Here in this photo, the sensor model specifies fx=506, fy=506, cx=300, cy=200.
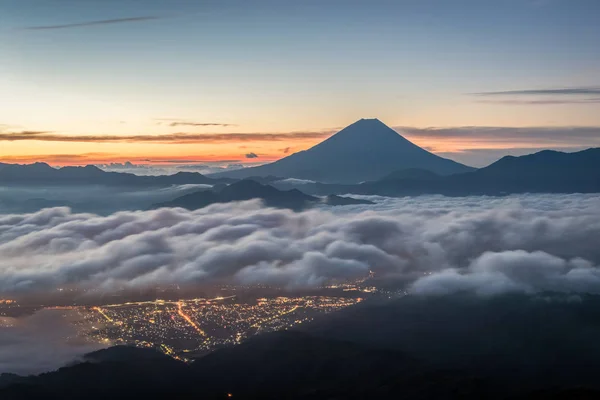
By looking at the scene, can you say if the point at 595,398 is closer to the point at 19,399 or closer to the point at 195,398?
the point at 195,398

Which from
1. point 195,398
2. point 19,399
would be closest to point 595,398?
point 195,398
